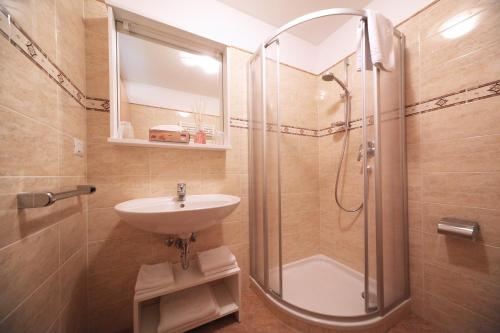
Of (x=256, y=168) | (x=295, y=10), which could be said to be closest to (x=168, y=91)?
(x=256, y=168)

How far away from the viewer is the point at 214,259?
1037mm

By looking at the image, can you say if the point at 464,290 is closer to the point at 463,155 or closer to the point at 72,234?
the point at 463,155

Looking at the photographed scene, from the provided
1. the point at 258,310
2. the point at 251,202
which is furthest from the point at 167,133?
the point at 258,310

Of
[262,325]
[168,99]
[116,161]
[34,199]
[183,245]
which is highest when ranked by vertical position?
[168,99]

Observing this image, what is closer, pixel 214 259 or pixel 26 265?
pixel 26 265

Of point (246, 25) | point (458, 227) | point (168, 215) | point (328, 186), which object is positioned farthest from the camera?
point (328, 186)

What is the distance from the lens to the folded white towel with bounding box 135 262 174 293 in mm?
856

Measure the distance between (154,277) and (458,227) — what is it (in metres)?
1.64

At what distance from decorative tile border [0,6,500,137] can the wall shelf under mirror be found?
130mm

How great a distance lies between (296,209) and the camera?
5.00 ft

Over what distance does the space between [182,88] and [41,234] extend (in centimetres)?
103

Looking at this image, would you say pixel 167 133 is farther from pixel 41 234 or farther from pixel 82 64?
pixel 41 234

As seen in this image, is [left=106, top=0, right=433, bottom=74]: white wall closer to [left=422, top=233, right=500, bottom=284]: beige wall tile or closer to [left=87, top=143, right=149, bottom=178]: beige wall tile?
[left=87, top=143, right=149, bottom=178]: beige wall tile

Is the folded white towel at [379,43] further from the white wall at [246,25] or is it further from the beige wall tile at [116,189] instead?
the beige wall tile at [116,189]
